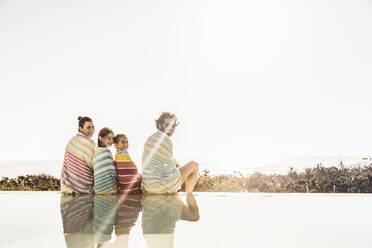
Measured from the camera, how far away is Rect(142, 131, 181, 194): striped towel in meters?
4.91

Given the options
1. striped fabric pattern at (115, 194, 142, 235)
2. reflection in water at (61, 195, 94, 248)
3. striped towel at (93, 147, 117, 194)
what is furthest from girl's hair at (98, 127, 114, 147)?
reflection in water at (61, 195, 94, 248)

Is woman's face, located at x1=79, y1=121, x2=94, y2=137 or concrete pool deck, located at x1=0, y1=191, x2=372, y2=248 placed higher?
woman's face, located at x1=79, y1=121, x2=94, y2=137

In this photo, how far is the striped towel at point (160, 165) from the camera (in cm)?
491

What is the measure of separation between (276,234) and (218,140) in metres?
38.0

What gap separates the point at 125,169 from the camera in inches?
207

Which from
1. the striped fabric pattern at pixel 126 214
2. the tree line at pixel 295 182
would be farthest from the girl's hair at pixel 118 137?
the tree line at pixel 295 182

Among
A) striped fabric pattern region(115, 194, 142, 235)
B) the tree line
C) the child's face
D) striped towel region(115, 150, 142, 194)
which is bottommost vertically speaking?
the tree line

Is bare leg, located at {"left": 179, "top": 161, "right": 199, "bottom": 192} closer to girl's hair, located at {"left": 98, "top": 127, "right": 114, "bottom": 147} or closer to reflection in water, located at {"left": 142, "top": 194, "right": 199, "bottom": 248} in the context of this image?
reflection in water, located at {"left": 142, "top": 194, "right": 199, "bottom": 248}

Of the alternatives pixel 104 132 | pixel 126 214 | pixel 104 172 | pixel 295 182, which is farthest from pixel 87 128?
pixel 295 182

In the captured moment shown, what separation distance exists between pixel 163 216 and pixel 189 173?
1.98m

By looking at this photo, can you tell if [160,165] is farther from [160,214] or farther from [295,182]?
[295,182]

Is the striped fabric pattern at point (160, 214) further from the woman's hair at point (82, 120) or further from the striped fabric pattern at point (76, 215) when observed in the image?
the woman's hair at point (82, 120)

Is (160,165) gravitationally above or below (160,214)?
above

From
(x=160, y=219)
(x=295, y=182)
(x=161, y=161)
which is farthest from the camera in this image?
(x=295, y=182)
